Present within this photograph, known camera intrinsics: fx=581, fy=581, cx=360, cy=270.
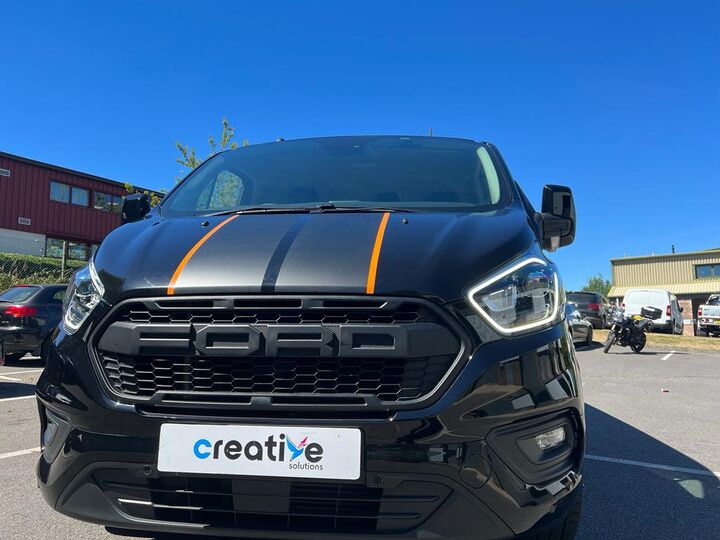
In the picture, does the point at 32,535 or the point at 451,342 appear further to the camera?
the point at 32,535

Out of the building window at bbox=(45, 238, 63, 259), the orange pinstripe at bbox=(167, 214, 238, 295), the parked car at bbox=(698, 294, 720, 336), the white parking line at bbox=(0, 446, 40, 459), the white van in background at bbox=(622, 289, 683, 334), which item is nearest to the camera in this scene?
the orange pinstripe at bbox=(167, 214, 238, 295)

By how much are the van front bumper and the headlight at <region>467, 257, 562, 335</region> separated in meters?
0.06

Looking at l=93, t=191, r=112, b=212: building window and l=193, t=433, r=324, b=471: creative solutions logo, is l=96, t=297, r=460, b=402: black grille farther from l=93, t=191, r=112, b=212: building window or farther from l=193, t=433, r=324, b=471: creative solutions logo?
l=93, t=191, r=112, b=212: building window

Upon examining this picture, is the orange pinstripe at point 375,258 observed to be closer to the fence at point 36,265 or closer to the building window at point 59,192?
the fence at point 36,265

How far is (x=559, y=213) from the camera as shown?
310 centimetres

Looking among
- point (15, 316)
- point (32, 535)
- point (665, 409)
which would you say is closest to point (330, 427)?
point (32, 535)

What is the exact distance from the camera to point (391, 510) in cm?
163

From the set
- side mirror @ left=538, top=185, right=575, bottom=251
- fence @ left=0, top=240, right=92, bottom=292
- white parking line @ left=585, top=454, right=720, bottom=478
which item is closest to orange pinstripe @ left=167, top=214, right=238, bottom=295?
side mirror @ left=538, top=185, right=575, bottom=251

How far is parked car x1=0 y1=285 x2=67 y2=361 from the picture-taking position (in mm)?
9102

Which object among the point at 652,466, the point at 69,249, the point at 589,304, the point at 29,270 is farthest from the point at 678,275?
the point at 652,466

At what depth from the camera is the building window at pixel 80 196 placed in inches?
1020

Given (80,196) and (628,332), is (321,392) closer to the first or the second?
(628,332)

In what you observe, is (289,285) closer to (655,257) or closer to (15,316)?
(15,316)

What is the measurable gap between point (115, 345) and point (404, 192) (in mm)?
1569
